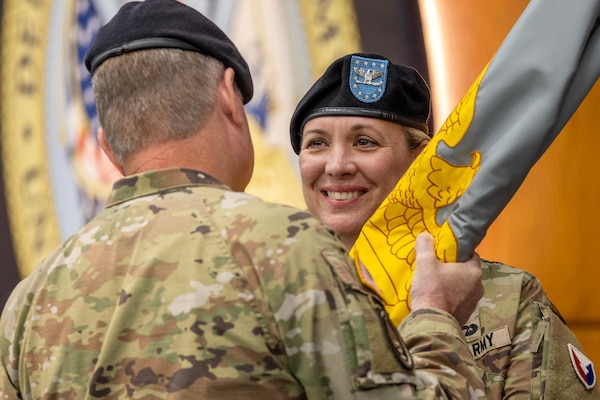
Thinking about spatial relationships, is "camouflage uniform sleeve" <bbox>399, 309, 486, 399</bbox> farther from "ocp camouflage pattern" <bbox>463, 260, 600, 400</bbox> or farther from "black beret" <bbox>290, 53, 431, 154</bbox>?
"black beret" <bbox>290, 53, 431, 154</bbox>

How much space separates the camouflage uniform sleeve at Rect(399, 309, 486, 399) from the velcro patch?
1.53 feet

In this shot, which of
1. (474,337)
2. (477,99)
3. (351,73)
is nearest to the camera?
(477,99)

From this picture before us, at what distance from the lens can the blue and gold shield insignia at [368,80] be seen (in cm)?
219

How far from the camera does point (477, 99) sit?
1707 millimetres

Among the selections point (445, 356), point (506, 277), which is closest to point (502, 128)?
point (506, 277)

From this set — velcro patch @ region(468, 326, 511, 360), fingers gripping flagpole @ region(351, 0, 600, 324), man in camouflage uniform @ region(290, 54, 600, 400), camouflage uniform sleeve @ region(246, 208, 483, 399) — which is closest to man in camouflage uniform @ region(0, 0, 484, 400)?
camouflage uniform sleeve @ region(246, 208, 483, 399)

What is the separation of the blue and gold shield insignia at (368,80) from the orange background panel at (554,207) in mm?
521

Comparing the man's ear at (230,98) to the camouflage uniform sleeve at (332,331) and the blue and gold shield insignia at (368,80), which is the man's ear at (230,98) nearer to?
the camouflage uniform sleeve at (332,331)

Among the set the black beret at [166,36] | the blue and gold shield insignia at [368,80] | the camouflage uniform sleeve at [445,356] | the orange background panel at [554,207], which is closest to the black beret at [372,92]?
the blue and gold shield insignia at [368,80]

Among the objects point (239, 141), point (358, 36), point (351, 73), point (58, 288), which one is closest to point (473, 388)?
point (239, 141)

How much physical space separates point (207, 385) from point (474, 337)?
0.78 m

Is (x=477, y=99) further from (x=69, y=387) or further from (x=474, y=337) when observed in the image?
(x=69, y=387)

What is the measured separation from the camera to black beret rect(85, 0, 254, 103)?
4.55 ft

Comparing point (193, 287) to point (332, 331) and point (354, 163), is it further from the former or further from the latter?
point (354, 163)
